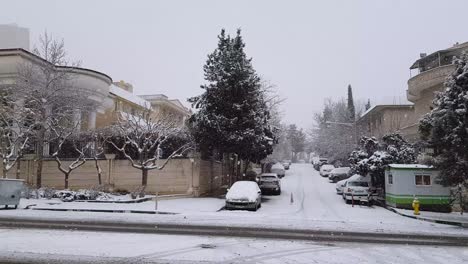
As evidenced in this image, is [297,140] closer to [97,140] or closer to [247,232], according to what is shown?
[97,140]

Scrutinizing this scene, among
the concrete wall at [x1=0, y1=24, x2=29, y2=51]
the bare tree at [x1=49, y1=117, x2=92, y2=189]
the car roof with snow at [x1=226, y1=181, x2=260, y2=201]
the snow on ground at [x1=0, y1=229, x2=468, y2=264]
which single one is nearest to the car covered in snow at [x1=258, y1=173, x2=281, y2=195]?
the car roof with snow at [x1=226, y1=181, x2=260, y2=201]

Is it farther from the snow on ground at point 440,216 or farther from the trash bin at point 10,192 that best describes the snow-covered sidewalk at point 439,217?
the trash bin at point 10,192

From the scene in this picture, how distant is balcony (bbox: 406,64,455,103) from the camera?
3566cm

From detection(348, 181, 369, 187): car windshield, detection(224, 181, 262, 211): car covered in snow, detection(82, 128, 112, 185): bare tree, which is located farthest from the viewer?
detection(82, 128, 112, 185): bare tree

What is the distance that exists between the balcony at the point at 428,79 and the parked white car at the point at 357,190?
1196 centimetres

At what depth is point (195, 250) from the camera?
454 inches

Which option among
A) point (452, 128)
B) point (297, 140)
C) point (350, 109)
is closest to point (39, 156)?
point (452, 128)

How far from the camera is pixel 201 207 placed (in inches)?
969

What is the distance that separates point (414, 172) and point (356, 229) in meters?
11.5

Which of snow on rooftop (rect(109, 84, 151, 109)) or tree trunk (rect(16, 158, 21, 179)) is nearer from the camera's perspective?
tree trunk (rect(16, 158, 21, 179))

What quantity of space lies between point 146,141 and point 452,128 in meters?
18.7

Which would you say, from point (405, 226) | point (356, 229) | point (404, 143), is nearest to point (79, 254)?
point (356, 229)

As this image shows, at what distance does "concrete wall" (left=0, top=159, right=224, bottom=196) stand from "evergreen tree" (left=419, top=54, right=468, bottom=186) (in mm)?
15475

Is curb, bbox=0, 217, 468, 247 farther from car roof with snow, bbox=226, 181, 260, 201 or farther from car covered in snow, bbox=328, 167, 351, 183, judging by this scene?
car covered in snow, bbox=328, 167, 351, 183
